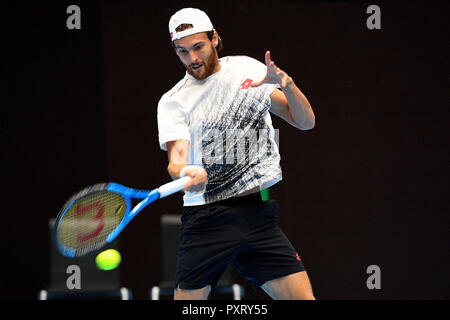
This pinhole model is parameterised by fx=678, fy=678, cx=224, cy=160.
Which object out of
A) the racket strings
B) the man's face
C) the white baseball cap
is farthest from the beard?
the racket strings

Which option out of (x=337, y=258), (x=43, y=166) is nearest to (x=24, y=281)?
(x=43, y=166)

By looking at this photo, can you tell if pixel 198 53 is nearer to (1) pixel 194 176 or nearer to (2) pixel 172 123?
(2) pixel 172 123

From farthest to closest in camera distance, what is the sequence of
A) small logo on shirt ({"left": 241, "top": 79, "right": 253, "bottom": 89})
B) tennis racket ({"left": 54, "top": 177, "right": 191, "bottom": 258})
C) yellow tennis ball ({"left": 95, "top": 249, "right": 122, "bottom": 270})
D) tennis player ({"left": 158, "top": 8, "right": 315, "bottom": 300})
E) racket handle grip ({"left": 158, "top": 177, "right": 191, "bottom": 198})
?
yellow tennis ball ({"left": 95, "top": 249, "right": 122, "bottom": 270})
small logo on shirt ({"left": 241, "top": 79, "right": 253, "bottom": 89})
tennis player ({"left": 158, "top": 8, "right": 315, "bottom": 300})
tennis racket ({"left": 54, "top": 177, "right": 191, "bottom": 258})
racket handle grip ({"left": 158, "top": 177, "right": 191, "bottom": 198})

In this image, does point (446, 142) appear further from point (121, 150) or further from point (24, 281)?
point (24, 281)

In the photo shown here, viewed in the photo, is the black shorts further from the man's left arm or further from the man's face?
the man's face

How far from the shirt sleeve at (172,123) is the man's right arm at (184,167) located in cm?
3

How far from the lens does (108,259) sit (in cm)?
460

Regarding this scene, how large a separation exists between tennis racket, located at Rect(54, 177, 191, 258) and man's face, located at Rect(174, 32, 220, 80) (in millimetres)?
575

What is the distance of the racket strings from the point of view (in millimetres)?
2791

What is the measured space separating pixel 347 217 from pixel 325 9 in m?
1.46

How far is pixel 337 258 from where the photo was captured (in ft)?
15.7

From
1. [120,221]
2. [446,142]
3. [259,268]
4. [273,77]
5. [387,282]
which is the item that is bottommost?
[387,282]

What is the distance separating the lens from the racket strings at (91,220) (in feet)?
9.16

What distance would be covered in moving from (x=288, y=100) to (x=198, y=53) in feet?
1.42
